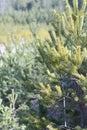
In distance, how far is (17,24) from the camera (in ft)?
232

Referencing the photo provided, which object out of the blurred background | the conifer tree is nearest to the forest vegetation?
the conifer tree

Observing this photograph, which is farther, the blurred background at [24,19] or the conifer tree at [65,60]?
the blurred background at [24,19]

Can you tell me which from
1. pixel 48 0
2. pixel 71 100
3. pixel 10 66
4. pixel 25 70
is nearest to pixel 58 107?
pixel 71 100

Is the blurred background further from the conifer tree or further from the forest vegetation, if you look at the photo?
the conifer tree

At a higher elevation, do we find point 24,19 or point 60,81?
point 24,19

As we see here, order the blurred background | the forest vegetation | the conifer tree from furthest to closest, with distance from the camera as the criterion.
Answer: the blurred background, the conifer tree, the forest vegetation

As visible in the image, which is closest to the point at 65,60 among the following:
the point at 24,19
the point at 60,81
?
the point at 60,81

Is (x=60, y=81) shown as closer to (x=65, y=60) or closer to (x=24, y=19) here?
(x=65, y=60)

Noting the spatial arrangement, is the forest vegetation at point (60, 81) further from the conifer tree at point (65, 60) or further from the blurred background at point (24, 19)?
the blurred background at point (24, 19)

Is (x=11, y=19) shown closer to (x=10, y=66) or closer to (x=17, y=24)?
(x=17, y=24)

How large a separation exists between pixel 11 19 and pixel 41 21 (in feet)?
20.9

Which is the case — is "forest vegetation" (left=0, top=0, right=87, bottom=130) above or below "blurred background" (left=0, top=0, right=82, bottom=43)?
below

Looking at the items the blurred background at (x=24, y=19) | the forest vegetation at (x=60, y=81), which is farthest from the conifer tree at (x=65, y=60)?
the blurred background at (x=24, y=19)

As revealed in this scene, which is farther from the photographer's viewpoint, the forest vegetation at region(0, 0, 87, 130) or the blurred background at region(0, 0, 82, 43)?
the blurred background at region(0, 0, 82, 43)
